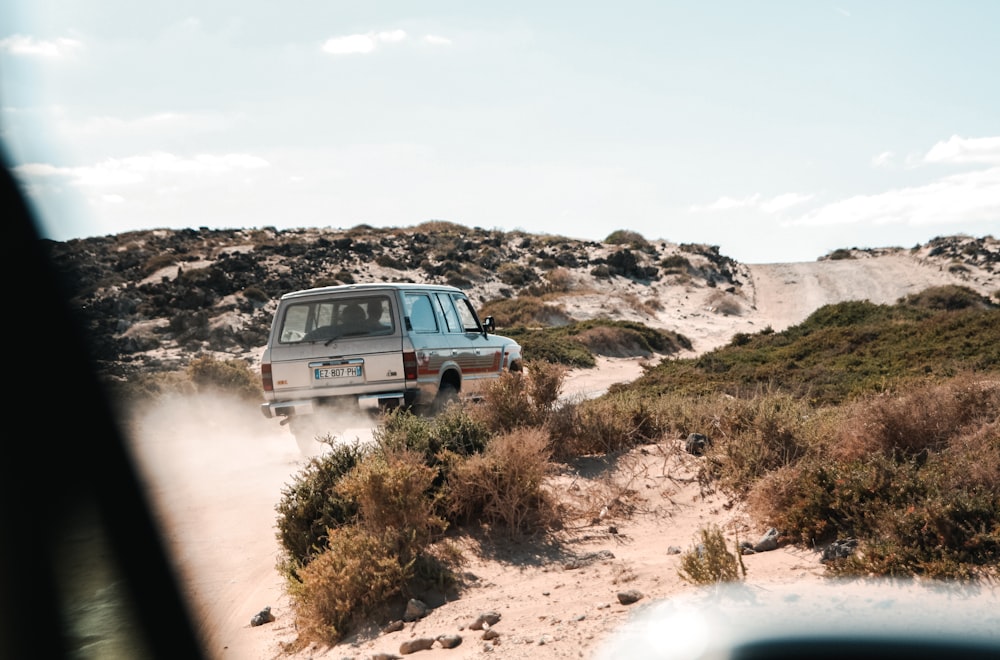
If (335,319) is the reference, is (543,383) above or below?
below

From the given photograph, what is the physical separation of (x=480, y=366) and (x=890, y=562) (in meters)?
7.86

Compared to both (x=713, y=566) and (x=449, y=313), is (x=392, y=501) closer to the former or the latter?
(x=713, y=566)

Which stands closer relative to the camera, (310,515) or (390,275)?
(310,515)

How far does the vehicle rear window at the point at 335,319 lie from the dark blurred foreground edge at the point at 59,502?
9.22ft

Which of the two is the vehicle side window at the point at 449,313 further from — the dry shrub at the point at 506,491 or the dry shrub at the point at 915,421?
the dry shrub at the point at 915,421

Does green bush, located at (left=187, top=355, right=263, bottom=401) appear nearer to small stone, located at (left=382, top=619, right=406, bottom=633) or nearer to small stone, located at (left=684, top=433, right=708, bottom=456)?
small stone, located at (left=684, top=433, right=708, bottom=456)

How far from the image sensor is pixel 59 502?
1122cm

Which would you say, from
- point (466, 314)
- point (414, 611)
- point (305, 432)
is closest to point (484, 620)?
Answer: point (414, 611)

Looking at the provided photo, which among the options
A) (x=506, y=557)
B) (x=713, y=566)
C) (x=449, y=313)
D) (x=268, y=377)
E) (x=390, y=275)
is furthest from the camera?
(x=390, y=275)

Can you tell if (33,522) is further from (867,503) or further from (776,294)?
(776,294)

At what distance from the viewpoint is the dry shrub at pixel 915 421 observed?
7289 millimetres

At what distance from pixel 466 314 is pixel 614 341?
19.0 meters

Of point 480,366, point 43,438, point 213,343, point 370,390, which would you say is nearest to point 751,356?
point 480,366

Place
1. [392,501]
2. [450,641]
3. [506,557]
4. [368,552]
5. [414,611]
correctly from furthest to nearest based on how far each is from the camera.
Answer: [506,557] < [392,501] < [368,552] < [414,611] < [450,641]
